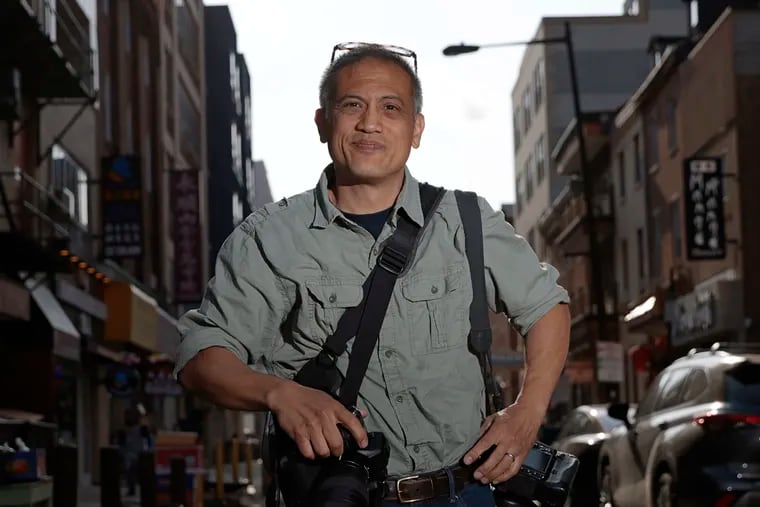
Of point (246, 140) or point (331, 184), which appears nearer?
point (331, 184)

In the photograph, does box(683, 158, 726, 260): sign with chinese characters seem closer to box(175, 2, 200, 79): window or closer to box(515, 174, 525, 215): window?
box(175, 2, 200, 79): window

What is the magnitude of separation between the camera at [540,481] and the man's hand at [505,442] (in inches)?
1.8

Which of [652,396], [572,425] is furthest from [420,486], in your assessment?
[572,425]

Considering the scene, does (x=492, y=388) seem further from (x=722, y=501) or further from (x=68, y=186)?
(x=68, y=186)

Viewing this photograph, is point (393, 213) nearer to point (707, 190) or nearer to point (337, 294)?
point (337, 294)

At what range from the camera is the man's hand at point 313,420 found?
11.1ft

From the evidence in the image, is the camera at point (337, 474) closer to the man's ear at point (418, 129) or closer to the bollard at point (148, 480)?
the man's ear at point (418, 129)

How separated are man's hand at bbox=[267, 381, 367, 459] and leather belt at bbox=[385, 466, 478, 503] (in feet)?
0.74

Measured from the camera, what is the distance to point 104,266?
1427 inches

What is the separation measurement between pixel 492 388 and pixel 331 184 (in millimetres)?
621

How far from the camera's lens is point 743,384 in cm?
1264

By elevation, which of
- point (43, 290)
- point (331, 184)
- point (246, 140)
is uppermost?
point (246, 140)

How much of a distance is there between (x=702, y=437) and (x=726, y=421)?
24 centimetres

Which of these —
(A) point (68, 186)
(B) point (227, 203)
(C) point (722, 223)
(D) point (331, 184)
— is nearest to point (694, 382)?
(D) point (331, 184)
